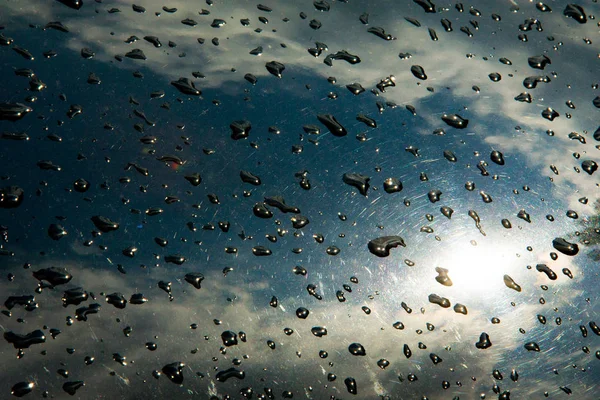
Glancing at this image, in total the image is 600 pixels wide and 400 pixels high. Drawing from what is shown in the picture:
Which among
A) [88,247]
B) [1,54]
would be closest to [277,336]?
[88,247]

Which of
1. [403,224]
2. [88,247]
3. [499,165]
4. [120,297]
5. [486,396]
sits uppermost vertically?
[499,165]

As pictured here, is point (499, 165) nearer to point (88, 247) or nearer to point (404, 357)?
point (404, 357)

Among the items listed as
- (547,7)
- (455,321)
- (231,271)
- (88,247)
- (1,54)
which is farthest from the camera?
(455,321)

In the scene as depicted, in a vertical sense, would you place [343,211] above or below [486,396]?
Result: above

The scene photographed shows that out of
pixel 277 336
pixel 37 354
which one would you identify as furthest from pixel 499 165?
pixel 37 354

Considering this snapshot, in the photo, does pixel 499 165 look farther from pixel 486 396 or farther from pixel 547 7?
pixel 486 396

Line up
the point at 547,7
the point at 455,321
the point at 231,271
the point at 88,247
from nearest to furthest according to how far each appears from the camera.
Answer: the point at 547,7, the point at 88,247, the point at 231,271, the point at 455,321

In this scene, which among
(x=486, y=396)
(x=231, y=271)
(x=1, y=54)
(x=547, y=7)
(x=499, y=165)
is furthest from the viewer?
(x=486, y=396)

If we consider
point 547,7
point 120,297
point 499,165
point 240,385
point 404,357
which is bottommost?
point 240,385

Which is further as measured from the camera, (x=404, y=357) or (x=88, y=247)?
(x=404, y=357)
